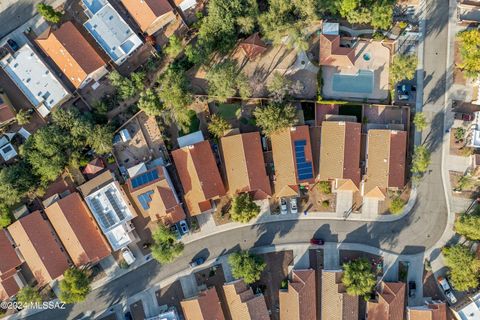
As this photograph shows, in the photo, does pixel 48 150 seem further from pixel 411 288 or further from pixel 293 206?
pixel 411 288

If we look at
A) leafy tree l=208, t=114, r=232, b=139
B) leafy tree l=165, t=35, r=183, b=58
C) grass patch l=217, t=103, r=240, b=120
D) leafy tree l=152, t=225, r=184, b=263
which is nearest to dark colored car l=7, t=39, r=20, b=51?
leafy tree l=165, t=35, r=183, b=58

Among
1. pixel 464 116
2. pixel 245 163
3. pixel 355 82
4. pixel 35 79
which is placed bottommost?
pixel 464 116

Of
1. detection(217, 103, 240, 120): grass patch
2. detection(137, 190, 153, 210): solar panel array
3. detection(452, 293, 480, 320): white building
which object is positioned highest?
detection(217, 103, 240, 120): grass patch

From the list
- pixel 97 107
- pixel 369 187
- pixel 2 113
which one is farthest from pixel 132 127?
pixel 369 187

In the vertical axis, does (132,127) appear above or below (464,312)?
above

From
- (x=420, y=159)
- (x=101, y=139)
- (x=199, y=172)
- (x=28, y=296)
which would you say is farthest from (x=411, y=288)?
(x=28, y=296)

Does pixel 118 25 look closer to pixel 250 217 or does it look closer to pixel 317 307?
pixel 250 217

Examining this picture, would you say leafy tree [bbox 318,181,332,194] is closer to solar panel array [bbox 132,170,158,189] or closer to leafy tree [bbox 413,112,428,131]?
leafy tree [bbox 413,112,428,131]
